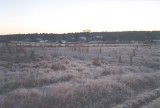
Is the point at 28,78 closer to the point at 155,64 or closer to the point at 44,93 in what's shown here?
the point at 44,93

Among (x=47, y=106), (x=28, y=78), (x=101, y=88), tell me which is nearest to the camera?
Answer: (x=47, y=106)

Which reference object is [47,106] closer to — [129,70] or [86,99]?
[86,99]

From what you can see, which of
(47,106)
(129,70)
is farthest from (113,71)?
(47,106)

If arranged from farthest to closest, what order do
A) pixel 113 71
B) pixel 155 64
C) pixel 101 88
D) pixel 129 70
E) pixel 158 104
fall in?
pixel 155 64 → pixel 129 70 → pixel 113 71 → pixel 101 88 → pixel 158 104

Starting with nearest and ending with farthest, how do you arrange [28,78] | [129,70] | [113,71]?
1. [28,78]
2. [113,71]
3. [129,70]

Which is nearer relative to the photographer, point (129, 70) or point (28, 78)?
point (28, 78)

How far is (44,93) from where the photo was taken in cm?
1700

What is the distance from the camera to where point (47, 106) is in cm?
1534

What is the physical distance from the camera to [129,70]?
29.6 metres

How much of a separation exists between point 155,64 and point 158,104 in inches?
793

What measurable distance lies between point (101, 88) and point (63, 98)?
10.2ft

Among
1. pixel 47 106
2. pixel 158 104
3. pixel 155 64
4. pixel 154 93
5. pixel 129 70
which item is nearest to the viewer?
pixel 47 106

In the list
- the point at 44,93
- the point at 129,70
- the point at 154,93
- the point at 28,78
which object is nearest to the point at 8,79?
the point at 28,78

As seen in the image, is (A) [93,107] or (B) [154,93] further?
(B) [154,93]
